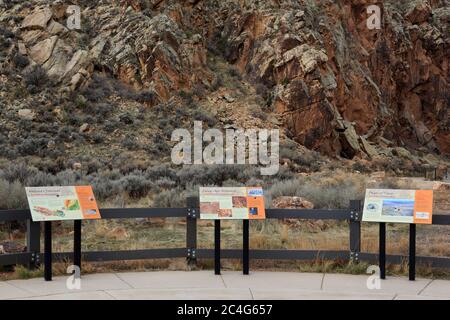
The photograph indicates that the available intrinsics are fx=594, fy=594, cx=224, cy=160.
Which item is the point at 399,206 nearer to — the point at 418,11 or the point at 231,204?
the point at 231,204

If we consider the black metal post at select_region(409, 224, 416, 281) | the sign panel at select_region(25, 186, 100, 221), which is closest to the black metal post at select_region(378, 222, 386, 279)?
the black metal post at select_region(409, 224, 416, 281)

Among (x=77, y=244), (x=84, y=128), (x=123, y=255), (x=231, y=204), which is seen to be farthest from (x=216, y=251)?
(x=84, y=128)

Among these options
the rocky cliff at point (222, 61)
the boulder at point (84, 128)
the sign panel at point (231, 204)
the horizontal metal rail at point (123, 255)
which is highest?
the rocky cliff at point (222, 61)

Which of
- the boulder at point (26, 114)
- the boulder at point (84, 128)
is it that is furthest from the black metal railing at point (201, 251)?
the boulder at point (26, 114)

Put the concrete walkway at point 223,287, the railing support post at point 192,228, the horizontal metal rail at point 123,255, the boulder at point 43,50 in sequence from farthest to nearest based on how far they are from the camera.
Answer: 1. the boulder at point 43,50
2. the railing support post at point 192,228
3. the horizontal metal rail at point 123,255
4. the concrete walkway at point 223,287

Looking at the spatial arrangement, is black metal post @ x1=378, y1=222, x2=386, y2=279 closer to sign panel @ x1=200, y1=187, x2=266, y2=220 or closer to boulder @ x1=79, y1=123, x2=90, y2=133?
sign panel @ x1=200, y1=187, x2=266, y2=220

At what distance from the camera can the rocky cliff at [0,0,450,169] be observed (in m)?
30.9

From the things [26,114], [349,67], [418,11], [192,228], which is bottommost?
[192,228]

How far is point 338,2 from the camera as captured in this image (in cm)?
4228

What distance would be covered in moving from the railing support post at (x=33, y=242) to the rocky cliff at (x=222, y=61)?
785 inches

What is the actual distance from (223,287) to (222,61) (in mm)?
29027

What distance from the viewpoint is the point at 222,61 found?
36.4 metres

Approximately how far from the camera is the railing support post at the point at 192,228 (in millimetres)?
9680

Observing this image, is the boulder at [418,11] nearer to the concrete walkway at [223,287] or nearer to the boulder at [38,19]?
the boulder at [38,19]
